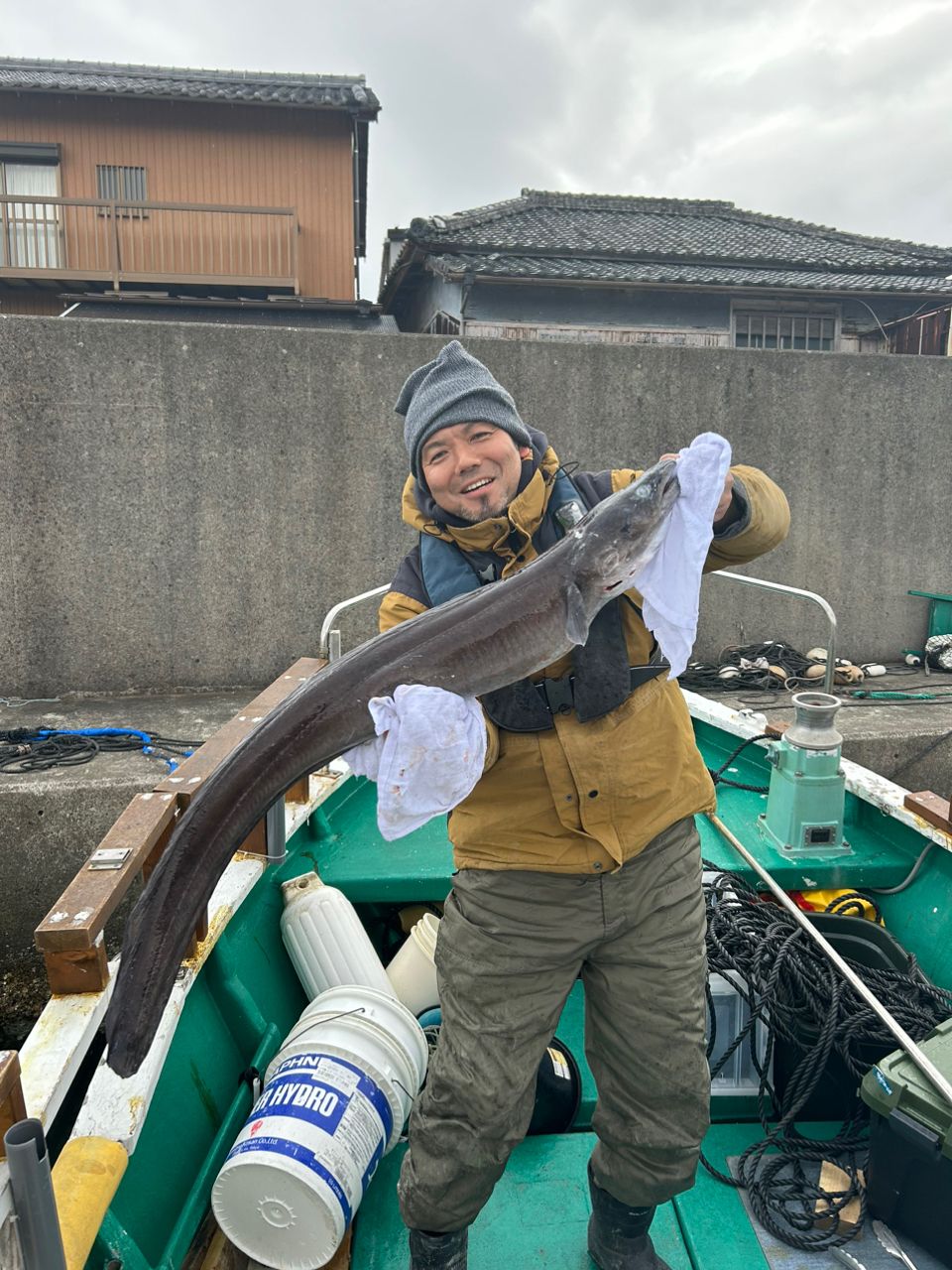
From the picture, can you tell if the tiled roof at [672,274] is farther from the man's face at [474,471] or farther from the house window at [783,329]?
the man's face at [474,471]

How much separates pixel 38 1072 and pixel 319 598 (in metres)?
6.12

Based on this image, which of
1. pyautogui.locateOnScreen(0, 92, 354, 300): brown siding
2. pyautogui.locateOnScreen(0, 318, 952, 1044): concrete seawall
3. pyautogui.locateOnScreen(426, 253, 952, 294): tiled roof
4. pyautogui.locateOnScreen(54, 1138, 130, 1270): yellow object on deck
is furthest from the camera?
pyautogui.locateOnScreen(0, 92, 354, 300): brown siding

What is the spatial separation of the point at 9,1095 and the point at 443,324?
15634 mm

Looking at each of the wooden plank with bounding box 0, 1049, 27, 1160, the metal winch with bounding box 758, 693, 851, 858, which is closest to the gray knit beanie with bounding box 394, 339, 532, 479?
the wooden plank with bounding box 0, 1049, 27, 1160

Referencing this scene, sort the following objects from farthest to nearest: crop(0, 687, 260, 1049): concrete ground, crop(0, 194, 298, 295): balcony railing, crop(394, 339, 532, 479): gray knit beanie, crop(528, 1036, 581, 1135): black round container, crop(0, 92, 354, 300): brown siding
Answer: 1. crop(0, 92, 354, 300): brown siding
2. crop(0, 194, 298, 295): balcony railing
3. crop(0, 687, 260, 1049): concrete ground
4. crop(528, 1036, 581, 1135): black round container
5. crop(394, 339, 532, 479): gray knit beanie

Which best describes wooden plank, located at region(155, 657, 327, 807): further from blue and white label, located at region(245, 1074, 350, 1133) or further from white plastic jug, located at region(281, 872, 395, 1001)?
blue and white label, located at region(245, 1074, 350, 1133)

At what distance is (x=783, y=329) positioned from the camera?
14.7 meters

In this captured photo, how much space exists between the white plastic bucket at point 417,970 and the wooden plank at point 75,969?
51.7 inches

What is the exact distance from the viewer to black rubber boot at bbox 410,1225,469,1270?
2.00 m

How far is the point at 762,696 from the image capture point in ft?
24.3

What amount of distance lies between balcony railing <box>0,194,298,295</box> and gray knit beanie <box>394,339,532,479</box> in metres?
14.7

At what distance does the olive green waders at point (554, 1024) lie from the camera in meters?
1.96

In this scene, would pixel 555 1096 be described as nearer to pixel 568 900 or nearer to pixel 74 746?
pixel 568 900

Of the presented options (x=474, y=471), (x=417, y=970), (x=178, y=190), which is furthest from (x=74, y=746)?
(x=178, y=190)
